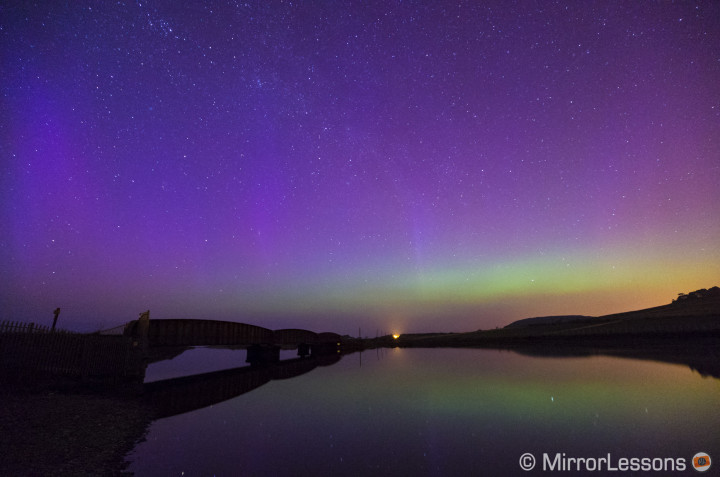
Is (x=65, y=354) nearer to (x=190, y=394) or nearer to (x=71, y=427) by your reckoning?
(x=190, y=394)

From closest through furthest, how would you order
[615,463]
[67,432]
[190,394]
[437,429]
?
1. [615,463]
2. [67,432]
3. [437,429]
4. [190,394]

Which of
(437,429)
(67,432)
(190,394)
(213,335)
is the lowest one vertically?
(437,429)

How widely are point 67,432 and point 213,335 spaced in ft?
111

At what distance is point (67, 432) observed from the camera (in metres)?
15.2

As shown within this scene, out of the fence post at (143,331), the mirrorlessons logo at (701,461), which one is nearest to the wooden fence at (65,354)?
the fence post at (143,331)

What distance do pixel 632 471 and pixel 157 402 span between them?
29626 millimetres

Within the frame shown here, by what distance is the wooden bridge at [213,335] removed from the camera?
34094mm

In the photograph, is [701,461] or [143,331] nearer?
[701,461]

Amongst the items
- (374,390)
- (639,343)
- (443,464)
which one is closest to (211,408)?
(374,390)

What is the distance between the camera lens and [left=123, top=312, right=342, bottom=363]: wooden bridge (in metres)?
34.1

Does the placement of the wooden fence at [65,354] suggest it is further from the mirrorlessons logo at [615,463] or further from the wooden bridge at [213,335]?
the mirrorlessons logo at [615,463]

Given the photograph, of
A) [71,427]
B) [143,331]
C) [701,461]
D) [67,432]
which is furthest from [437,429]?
[143,331]

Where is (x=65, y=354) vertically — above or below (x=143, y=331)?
below

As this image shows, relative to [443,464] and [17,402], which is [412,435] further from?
[17,402]
